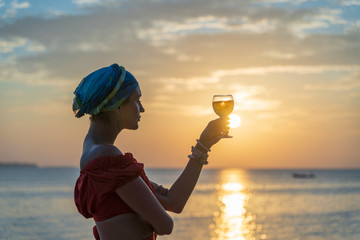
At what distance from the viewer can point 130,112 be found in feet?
8.16

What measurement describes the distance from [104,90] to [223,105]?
1.41 metres

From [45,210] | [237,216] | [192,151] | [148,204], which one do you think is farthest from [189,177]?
[45,210]

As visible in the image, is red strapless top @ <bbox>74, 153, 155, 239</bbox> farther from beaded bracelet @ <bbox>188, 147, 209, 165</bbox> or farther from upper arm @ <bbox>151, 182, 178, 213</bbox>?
beaded bracelet @ <bbox>188, 147, 209, 165</bbox>

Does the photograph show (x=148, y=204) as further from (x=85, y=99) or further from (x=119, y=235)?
(x=85, y=99)

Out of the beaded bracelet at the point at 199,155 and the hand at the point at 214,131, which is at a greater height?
the hand at the point at 214,131

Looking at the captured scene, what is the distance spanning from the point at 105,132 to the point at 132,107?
0.18 meters

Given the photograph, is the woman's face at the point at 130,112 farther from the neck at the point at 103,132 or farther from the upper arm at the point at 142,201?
the upper arm at the point at 142,201

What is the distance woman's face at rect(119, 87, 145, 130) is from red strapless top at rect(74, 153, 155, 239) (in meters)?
0.16

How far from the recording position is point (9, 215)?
38.0m

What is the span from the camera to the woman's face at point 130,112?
8.14 ft

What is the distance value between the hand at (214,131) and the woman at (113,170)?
1.85 ft

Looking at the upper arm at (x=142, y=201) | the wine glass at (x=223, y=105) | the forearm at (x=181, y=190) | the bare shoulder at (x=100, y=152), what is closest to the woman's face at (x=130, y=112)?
the bare shoulder at (x=100, y=152)

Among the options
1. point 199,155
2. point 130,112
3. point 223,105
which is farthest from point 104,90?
point 223,105

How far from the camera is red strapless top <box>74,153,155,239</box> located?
7.64 feet
